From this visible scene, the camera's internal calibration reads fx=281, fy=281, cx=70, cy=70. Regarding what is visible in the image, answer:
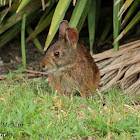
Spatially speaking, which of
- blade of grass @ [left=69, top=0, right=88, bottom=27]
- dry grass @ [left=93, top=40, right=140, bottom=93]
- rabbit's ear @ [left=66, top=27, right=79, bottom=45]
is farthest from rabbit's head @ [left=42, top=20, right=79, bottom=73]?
dry grass @ [left=93, top=40, right=140, bottom=93]

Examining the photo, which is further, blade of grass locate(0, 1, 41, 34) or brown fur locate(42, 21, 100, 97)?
blade of grass locate(0, 1, 41, 34)

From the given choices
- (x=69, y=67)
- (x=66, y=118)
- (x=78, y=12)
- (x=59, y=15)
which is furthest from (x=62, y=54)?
(x=66, y=118)

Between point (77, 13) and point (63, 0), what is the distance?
0.37 m

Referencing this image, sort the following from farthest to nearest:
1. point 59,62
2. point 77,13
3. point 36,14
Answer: point 36,14
point 77,13
point 59,62

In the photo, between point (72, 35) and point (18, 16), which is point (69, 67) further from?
point (18, 16)

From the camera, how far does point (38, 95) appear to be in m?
3.43

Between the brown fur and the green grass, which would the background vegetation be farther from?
the green grass

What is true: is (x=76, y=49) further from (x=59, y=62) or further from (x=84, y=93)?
(x=84, y=93)

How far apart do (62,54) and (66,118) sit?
903 millimetres

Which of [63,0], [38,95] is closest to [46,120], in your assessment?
[38,95]

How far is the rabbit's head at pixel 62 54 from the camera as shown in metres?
3.33

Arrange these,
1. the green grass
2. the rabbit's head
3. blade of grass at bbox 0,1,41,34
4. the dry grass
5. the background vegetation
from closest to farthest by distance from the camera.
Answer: the green grass < the rabbit's head < the background vegetation < the dry grass < blade of grass at bbox 0,1,41,34

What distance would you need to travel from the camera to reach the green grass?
98.6 inches

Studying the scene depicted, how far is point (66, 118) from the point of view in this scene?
2.81m
